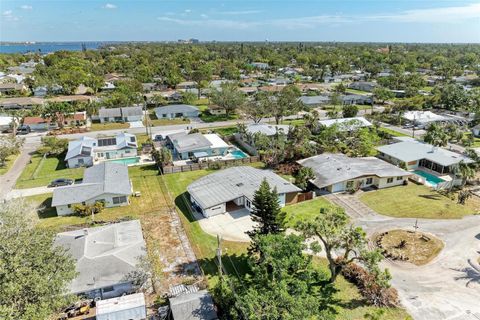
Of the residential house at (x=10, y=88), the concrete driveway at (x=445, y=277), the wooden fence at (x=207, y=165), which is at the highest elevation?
the residential house at (x=10, y=88)

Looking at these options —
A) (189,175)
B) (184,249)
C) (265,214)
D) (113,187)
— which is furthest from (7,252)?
(189,175)

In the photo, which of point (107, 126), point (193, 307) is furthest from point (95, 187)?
point (107, 126)

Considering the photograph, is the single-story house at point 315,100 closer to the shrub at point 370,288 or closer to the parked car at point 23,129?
the parked car at point 23,129

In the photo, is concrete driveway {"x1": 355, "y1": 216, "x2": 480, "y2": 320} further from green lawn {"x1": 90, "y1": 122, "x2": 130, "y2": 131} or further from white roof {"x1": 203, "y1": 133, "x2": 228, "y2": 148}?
green lawn {"x1": 90, "y1": 122, "x2": 130, "y2": 131}

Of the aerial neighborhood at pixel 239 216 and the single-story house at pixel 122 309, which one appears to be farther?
the single-story house at pixel 122 309

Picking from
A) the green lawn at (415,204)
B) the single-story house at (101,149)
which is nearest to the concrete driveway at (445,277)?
the green lawn at (415,204)
